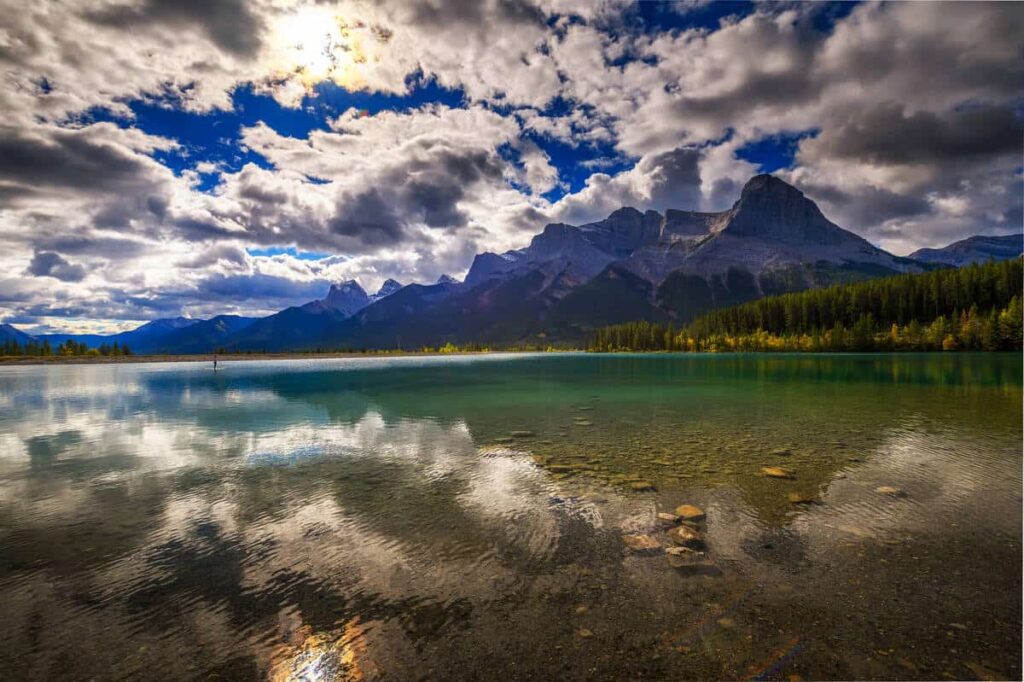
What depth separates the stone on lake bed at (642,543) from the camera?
1252 centimetres

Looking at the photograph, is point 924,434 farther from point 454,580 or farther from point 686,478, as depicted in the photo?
point 454,580

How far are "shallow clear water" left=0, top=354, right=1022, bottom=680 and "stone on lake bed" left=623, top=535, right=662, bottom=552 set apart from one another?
385 millimetres

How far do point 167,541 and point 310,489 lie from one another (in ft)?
18.3

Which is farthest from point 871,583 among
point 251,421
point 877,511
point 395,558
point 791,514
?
point 251,421

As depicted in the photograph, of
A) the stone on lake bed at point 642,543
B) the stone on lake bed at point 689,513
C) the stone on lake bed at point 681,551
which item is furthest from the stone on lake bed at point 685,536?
the stone on lake bed at point 689,513

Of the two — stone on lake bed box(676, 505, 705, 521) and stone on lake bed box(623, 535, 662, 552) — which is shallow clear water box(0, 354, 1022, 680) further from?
stone on lake bed box(676, 505, 705, 521)

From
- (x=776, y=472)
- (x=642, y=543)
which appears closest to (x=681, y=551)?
(x=642, y=543)

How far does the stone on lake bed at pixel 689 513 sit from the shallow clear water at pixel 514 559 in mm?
520

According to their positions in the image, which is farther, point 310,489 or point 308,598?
point 310,489

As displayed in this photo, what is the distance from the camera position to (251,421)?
38.6 m

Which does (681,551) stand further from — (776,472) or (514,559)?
(776,472)

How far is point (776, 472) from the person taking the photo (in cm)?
2002

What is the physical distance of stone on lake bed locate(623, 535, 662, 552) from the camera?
12.5m

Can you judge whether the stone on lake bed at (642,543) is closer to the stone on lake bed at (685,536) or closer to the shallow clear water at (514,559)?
the shallow clear water at (514,559)
